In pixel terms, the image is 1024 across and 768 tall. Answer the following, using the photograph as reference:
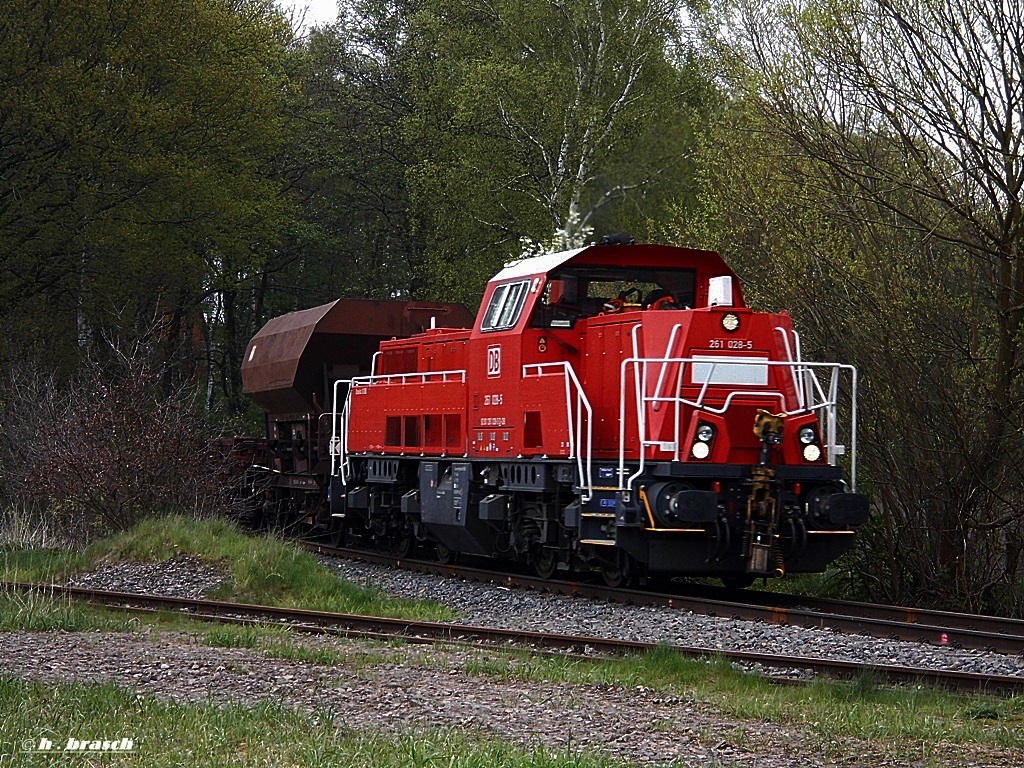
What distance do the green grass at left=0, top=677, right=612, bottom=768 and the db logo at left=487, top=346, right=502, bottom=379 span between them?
7595mm

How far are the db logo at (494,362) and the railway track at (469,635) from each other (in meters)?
3.73

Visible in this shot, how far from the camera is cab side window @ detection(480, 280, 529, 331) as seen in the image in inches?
569

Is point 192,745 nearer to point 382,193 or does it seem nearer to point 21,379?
point 21,379

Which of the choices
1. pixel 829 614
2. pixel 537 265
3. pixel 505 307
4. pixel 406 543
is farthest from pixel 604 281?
pixel 406 543

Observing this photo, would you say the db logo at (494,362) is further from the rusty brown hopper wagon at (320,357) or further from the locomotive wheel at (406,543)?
the rusty brown hopper wagon at (320,357)

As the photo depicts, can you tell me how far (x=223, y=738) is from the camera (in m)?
6.64

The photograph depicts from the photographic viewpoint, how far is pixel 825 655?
33.2ft

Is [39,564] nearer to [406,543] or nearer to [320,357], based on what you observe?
[406,543]

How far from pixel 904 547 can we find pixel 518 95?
19.7 m

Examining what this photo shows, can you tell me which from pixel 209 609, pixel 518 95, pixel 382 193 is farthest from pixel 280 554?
pixel 382 193

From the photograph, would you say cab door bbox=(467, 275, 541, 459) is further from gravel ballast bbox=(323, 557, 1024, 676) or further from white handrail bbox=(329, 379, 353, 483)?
white handrail bbox=(329, 379, 353, 483)

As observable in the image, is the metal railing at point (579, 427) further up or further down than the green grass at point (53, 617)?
further up

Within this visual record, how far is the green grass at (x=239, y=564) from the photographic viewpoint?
13.4 meters

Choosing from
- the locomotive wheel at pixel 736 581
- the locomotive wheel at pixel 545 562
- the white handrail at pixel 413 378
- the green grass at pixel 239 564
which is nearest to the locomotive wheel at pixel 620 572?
the locomotive wheel at pixel 545 562
